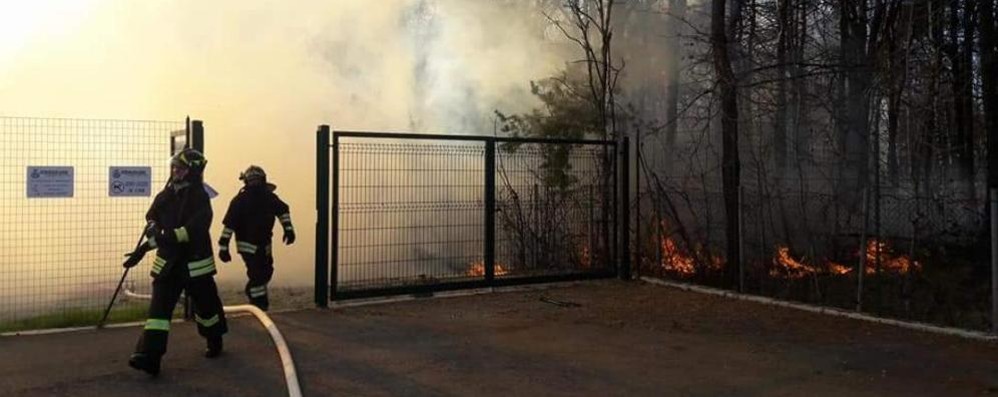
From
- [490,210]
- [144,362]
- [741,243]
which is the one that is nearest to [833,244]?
[741,243]

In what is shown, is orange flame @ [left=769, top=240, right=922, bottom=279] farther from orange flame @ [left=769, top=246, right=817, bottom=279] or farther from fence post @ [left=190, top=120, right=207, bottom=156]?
fence post @ [left=190, top=120, right=207, bottom=156]

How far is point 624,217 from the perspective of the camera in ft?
33.9

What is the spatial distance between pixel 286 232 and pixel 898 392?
502 centimetres

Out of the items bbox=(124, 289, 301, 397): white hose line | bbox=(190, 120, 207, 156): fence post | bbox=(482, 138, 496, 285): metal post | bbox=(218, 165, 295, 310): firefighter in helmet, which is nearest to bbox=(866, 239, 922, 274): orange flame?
bbox=(482, 138, 496, 285): metal post

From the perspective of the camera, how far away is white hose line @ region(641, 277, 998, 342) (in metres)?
6.91

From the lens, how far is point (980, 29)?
989 centimetres

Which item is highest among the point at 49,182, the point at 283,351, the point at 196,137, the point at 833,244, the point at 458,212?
Result: the point at 196,137

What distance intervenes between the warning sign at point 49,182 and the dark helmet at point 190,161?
202 centimetres

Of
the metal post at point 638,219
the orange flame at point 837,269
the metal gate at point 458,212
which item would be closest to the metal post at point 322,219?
the metal gate at point 458,212

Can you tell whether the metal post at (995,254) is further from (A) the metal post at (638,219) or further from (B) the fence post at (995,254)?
(A) the metal post at (638,219)

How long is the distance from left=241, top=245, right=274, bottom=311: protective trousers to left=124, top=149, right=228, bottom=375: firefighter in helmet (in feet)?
6.06

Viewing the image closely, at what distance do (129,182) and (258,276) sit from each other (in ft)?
4.48

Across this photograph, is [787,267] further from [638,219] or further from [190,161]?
[190,161]

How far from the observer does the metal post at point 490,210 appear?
9000mm
